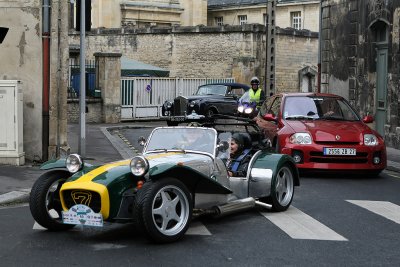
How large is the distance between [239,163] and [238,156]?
120 millimetres

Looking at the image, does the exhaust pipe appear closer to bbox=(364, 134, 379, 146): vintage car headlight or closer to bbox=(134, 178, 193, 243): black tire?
bbox=(134, 178, 193, 243): black tire

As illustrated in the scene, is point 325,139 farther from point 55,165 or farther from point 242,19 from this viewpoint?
point 242,19

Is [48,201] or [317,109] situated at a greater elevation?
[317,109]

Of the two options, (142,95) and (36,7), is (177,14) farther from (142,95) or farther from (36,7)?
(36,7)

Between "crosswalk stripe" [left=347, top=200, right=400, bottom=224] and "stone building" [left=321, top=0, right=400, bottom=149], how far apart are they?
8.98m

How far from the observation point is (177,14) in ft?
177

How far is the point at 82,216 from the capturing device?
24.0 ft

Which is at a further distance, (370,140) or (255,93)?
(255,93)

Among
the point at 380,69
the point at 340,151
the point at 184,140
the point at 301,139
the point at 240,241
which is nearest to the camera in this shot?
the point at 240,241

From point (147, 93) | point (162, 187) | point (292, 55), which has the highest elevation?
point (292, 55)

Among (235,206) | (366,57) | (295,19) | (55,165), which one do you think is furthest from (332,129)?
(295,19)

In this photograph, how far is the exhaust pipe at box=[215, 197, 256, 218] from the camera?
8.41 m

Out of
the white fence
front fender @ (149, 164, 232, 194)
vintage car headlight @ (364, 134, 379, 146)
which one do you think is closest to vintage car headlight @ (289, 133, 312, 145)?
vintage car headlight @ (364, 134, 379, 146)

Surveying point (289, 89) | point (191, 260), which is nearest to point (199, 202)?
point (191, 260)
